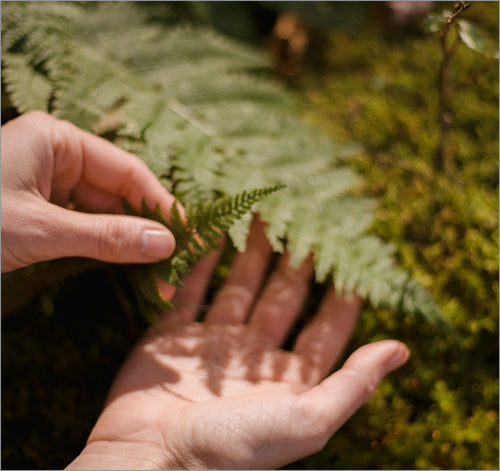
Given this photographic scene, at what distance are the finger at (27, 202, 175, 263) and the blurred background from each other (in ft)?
1.48

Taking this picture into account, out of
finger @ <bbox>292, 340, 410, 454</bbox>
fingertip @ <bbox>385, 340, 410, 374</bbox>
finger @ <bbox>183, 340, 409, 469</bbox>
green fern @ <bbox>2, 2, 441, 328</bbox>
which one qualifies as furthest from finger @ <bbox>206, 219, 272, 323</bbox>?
fingertip @ <bbox>385, 340, 410, 374</bbox>

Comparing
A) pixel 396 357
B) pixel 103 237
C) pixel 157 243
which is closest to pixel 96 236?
pixel 103 237

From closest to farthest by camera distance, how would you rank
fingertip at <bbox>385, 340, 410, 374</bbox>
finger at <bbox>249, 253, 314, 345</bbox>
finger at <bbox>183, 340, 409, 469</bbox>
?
1. finger at <bbox>183, 340, 409, 469</bbox>
2. fingertip at <bbox>385, 340, 410, 374</bbox>
3. finger at <bbox>249, 253, 314, 345</bbox>

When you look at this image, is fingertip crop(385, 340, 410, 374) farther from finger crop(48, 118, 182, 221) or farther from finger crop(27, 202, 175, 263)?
finger crop(48, 118, 182, 221)

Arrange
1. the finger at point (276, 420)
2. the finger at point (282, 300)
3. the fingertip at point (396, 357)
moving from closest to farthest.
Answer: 1. the finger at point (276, 420)
2. the fingertip at point (396, 357)
3. the finger at point (282, 300)

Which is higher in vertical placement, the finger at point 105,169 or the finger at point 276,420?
the finger at point 105,169

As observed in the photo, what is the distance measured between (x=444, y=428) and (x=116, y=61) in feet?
9.26

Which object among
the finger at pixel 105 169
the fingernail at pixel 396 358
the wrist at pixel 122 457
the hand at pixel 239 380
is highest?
the finger at pixel 105 169

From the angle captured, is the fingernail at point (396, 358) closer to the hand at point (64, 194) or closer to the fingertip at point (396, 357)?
the fingertip at point (396, 357)

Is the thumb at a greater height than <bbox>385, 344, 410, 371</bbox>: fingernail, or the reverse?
the thumb

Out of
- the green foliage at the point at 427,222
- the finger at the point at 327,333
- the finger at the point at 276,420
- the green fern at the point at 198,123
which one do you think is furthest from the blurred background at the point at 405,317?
the finger at the point at 276,420

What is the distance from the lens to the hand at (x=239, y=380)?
1.91 meters

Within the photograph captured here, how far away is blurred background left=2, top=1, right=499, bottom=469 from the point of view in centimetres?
234

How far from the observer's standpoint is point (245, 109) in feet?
8.86
